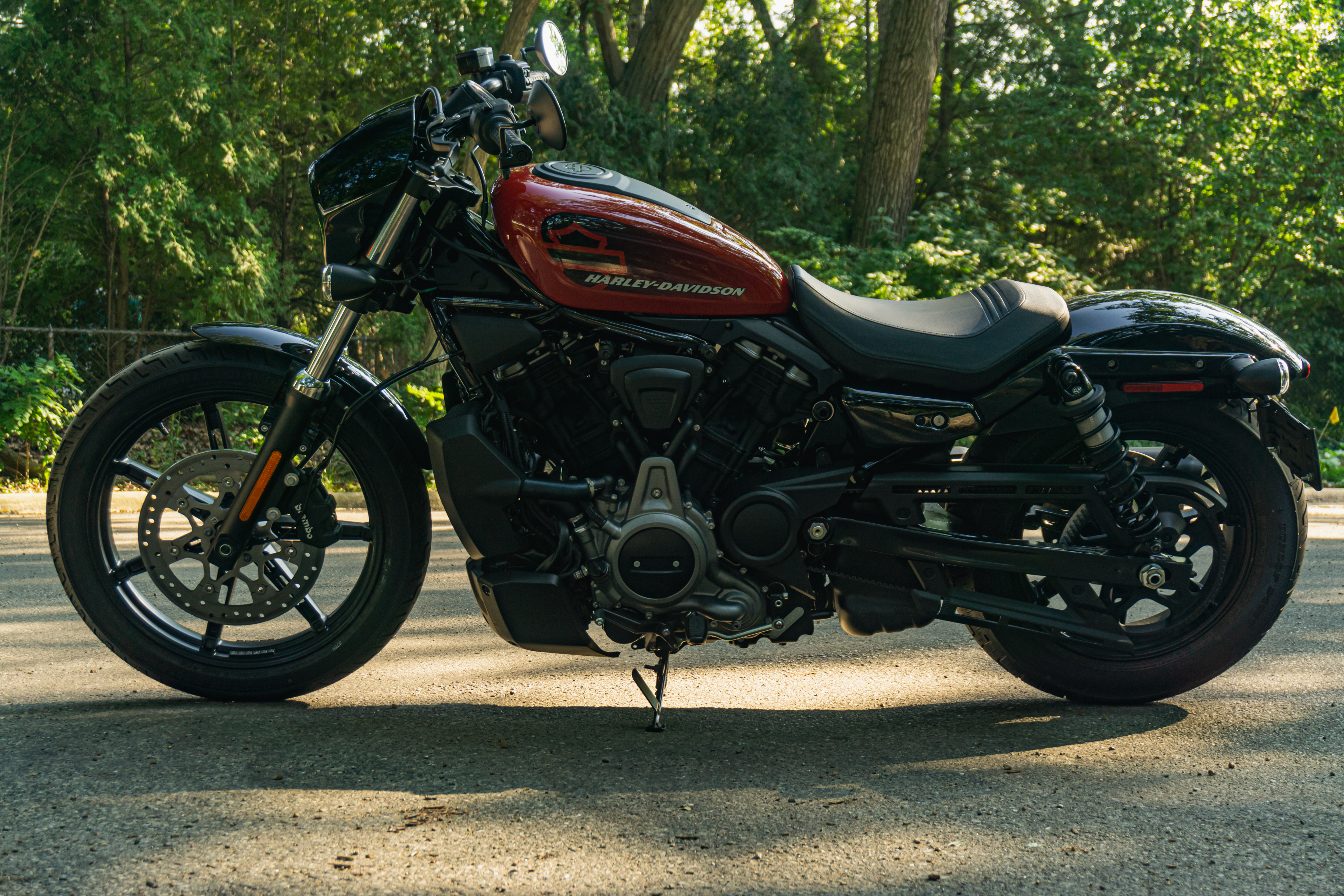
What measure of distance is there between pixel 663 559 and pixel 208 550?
4.47 ft

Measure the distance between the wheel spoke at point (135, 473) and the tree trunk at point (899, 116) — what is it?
427 inches

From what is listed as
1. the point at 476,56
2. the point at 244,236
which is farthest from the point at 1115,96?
the point at 476,56

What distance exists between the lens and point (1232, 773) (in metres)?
2.67

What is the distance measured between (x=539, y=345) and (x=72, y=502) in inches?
59.2

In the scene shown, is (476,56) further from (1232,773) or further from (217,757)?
(1232,773)

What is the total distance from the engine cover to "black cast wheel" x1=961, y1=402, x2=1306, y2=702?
80 centimetres

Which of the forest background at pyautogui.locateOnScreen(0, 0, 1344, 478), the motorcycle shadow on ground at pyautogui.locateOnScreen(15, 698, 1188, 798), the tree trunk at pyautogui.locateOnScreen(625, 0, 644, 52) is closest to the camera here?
the motorcycle shadow on ground at pyautogui.locateOnScreen(15, 698, 1188, 798)

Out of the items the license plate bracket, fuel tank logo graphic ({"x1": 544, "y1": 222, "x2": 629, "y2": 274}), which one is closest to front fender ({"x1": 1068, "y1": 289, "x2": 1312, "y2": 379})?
the license plate bracket

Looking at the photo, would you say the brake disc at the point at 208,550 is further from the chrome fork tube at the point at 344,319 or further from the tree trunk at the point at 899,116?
the tree trunk at the point at 899,116

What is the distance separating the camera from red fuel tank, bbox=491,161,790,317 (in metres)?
2.75

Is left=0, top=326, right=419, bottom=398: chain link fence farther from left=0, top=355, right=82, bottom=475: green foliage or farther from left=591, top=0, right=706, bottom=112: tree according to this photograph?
left=591, top=0, right=706, bottom=112: tree

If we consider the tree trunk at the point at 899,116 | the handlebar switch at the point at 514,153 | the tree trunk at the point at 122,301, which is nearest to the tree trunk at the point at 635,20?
the tree trunk at the point at 899,116

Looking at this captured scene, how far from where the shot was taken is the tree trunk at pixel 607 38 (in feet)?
49.0

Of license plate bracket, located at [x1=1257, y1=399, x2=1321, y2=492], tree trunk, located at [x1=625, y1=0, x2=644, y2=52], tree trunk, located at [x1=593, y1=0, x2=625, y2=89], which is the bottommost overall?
license plate bracket, located at [x1=1257, y1=399, x2=1321, y2=492]
